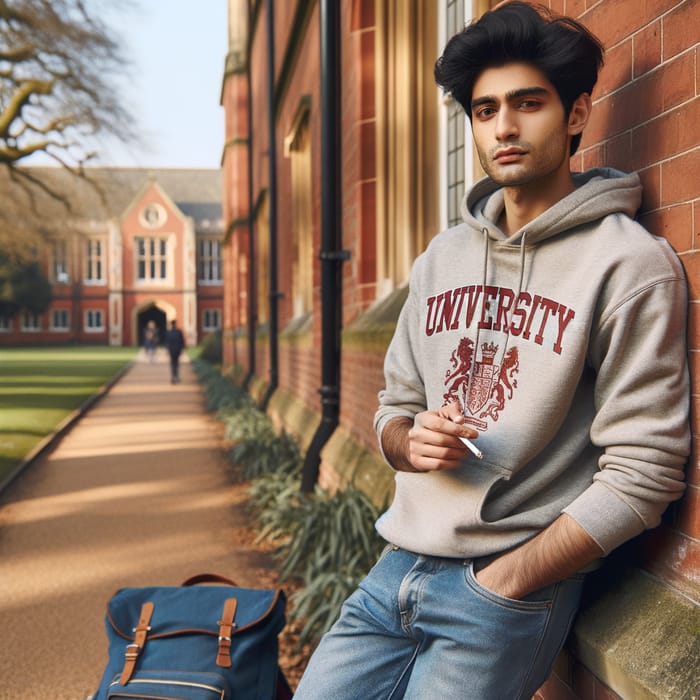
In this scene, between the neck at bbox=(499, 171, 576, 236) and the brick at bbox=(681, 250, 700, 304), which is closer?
the brick at bbox=(681, 250, 700, 304)

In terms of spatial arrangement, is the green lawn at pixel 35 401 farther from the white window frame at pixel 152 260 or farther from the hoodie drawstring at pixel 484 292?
the white window frame at pixel 152 260

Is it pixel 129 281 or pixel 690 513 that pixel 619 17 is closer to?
pixel 690 513

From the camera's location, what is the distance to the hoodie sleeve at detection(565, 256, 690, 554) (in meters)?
1.61

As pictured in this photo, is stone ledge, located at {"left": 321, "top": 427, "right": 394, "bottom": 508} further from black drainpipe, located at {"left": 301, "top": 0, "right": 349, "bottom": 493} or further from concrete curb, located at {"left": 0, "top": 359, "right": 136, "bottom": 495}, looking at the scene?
concrete curb, located at {"left": 0, "top": 359, "right": 136, "bottom": 495}

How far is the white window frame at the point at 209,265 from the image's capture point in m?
64.3

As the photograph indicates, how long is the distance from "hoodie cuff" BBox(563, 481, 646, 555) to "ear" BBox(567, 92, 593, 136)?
0.80 meters

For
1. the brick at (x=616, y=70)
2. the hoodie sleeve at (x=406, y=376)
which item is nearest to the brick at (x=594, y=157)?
the brick at (x=616, y=70)

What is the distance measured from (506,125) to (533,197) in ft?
0.66

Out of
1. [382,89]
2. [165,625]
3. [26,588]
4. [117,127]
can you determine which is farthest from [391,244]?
[117,127]

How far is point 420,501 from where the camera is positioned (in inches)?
77.1

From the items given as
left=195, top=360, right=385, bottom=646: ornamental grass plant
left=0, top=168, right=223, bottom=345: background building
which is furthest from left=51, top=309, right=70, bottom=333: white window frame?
left=195, top=360, right=385, bottom=646: ornamental grass plant

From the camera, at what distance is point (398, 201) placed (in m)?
5.79

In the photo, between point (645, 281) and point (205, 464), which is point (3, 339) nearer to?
point (205, 464)

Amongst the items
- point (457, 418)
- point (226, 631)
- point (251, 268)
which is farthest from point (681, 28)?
point (251, 268)
